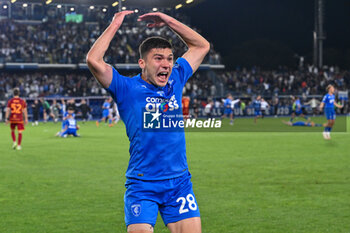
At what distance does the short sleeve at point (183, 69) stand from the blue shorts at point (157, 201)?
37.8 inches

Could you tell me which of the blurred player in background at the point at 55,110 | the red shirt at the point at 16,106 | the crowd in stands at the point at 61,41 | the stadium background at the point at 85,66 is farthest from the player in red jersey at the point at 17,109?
the crowd in stands at the point at 61,41

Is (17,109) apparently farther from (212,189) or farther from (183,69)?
→ (183,69)

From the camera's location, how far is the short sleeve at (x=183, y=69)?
5.18m

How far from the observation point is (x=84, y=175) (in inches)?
517

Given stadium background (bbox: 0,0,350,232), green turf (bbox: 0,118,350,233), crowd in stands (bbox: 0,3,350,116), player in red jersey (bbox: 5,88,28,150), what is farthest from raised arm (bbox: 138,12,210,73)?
crowd in stands (bbox: 0,3,350,116)

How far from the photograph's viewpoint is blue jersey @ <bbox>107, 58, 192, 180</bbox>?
15.3ft

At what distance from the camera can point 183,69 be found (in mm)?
5270

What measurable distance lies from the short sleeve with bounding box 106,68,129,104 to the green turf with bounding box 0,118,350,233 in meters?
3.55

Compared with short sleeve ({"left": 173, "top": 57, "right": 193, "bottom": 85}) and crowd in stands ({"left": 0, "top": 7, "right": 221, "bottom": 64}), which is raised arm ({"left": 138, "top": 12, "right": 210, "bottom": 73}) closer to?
short sleeve ({"left": 173, "top": 57, "right": 193, "bottom": 85})

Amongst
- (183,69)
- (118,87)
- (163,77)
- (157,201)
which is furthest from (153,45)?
(157,201)

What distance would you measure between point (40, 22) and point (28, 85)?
10.3 m

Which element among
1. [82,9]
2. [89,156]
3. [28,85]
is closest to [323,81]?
[82,9]

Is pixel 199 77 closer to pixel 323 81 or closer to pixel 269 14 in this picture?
pixel 323 81

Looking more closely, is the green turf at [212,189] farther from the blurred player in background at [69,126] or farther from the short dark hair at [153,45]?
the blurred player in background at [69,126]
